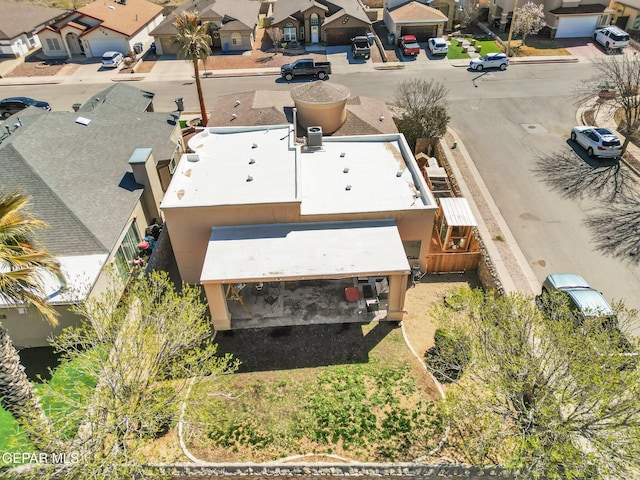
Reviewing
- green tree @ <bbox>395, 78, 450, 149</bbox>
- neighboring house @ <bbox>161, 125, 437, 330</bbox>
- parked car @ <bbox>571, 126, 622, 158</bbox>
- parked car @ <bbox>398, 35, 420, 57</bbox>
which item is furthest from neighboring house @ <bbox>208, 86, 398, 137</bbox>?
parked car @ <bbox>398, 35, 420, 57</bbox>

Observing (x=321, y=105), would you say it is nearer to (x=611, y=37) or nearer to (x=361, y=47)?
(x=361, y=47)

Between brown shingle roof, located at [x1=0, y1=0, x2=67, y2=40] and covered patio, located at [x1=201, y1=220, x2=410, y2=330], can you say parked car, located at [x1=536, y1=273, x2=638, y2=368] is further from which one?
brown shingle roof, located at [x1=0, y1=0, x2=67, y2=40]

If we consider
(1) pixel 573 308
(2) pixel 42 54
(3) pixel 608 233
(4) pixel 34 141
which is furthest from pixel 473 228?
(2) pixel 42 54

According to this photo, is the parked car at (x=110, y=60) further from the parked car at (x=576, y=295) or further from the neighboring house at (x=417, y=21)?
the parked car at (x=576, y=295)

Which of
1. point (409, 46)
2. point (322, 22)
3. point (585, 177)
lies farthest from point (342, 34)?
point (585, 177)

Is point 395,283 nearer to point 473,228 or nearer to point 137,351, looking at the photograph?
point 473,228

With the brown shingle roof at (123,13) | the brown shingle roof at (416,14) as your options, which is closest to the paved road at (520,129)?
the brown shingle roof at (416,14)
